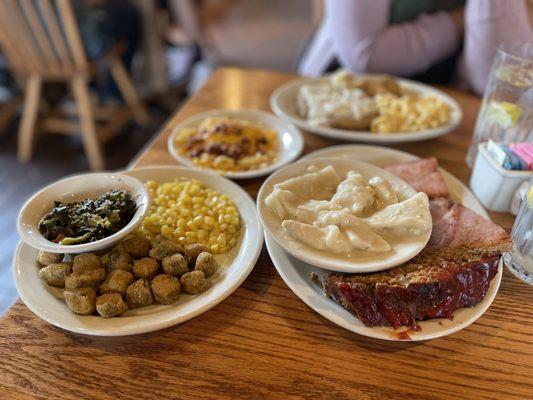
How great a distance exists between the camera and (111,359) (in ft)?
3.19

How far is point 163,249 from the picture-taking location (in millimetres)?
1133

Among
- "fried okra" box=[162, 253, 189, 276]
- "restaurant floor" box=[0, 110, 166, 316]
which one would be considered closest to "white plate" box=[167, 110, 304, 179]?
"fried okra" box=[162, 253, 189, 276]

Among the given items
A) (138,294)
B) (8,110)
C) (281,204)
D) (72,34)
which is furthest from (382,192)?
(8,110)

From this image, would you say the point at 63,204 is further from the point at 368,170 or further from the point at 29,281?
the point at 368,170

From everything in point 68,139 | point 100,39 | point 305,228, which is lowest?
point 68,139

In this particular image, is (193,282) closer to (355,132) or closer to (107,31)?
(355,132)

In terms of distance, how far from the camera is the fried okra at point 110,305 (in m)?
0.99

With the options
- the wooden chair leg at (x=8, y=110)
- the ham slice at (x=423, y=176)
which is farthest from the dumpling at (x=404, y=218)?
the wooden chair leg at (x=8, y=110)

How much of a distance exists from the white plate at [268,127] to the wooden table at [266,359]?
1.79ft

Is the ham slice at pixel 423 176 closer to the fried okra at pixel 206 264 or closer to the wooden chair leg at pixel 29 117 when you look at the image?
the fried okra at pixel 206 264

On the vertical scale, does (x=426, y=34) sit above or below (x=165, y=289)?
above

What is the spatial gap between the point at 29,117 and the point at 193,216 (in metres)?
2.80

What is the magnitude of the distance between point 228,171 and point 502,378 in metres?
1.06

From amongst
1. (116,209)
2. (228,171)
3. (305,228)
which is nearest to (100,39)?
(228,171)
